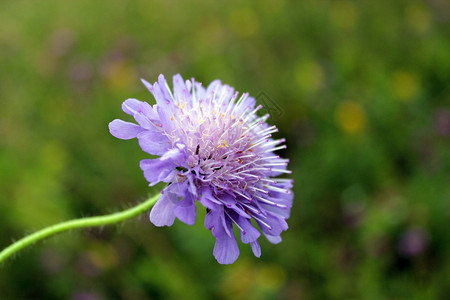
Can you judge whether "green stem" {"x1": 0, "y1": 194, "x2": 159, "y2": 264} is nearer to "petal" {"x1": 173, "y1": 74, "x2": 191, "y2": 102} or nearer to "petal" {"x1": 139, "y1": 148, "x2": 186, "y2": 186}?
"petal" {"x1": 139, "y1": 148, "x2": 186, "y2": 186}

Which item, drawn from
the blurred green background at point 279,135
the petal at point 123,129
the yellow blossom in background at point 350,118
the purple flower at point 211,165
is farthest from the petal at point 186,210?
the yellow blossom in background at point 350,118

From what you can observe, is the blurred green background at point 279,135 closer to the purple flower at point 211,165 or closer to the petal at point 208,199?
the purple flower at point 211,165

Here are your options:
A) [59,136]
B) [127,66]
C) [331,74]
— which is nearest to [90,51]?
[127,66]

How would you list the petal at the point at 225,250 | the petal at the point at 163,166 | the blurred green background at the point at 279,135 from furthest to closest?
the blurred green background at the point at 279,135
the petal at the point at 225,250
the petal at the point at 163,166

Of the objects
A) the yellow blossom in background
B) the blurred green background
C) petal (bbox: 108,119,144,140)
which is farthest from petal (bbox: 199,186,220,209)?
the yellow blossom in background

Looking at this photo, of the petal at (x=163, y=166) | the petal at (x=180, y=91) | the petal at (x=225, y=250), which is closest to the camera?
the petal at (x=163, y=166)

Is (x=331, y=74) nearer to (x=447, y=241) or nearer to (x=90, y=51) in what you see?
(x=447, y=241)

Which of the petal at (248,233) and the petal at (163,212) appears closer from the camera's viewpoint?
the petal at (163,212)
